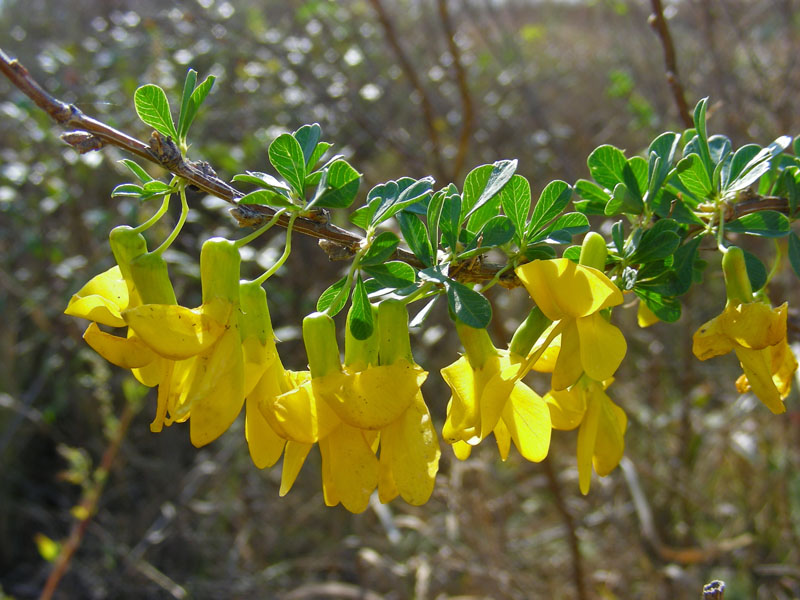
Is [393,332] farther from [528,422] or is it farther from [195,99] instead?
[195,99]

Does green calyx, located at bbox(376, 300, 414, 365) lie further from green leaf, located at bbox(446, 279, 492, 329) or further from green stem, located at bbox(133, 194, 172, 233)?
green stem, located at bbox(133, 194, 172, 233)

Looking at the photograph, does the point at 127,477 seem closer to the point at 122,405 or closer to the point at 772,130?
the point at 122,405

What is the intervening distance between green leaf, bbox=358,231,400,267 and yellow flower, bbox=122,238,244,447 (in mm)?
111

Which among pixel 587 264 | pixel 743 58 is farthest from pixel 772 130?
pixel 587 264

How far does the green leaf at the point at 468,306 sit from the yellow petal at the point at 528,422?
7cm

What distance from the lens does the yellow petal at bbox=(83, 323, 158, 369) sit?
55 centimetres

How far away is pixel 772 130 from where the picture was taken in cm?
209

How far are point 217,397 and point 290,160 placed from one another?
211 millimetres

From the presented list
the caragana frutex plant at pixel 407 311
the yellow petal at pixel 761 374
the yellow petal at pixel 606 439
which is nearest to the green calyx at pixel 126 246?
the caragana frutex plant at pixel 407 311

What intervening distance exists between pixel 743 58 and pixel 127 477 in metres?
3.41

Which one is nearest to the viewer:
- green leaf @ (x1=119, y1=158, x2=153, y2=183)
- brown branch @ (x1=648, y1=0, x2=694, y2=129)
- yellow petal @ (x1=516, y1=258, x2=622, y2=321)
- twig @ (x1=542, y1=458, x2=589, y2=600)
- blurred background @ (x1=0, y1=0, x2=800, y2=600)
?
yellow petal @ (x1=516, y1=258, x2=622, y2=321)

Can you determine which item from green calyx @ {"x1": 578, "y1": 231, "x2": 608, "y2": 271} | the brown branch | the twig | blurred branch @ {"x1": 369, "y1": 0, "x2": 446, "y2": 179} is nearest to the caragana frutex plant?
green calyx @ {"x1": 578, "y1": 231, "x2": 608, "y2": 271}

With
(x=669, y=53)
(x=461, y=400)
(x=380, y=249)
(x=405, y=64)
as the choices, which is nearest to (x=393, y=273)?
(x=380, y=249)

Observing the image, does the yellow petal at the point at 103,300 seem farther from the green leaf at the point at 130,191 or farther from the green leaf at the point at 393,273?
the green leaf at the point at 393,273
